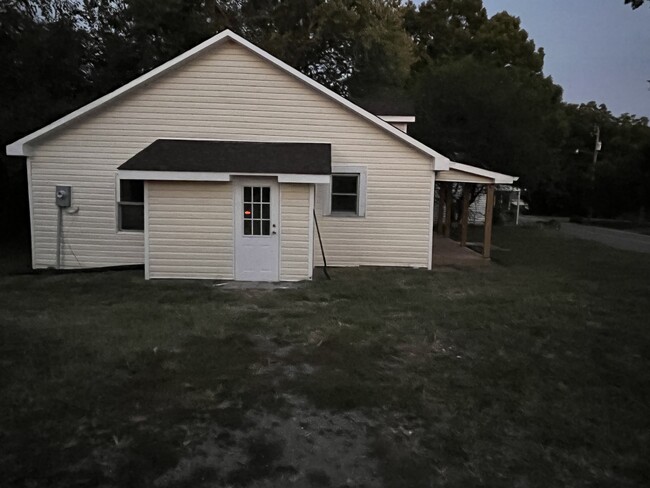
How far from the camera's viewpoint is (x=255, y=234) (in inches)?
434

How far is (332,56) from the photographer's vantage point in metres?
27.0

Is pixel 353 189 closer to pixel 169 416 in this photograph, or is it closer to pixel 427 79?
pixel 169 416

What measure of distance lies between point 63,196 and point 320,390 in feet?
29.5

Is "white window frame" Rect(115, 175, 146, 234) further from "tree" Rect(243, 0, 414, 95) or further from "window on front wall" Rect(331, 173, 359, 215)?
"tree" Rect(243, 0, 414, 95)

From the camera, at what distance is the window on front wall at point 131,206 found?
40.1 feet

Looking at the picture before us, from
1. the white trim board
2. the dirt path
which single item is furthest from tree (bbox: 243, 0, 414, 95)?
the white trim board

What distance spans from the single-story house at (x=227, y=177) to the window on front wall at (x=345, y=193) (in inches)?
0.9

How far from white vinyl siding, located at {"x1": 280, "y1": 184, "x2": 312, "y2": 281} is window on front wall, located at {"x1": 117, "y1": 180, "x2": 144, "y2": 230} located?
3.49 metres

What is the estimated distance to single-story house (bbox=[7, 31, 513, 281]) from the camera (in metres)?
10.9

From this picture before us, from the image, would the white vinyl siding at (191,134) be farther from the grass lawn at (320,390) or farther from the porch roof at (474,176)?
the grass lawn at (320,390)

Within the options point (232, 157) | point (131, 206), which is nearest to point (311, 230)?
point (232, 157)

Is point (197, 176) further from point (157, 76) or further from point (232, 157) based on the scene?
point (157, 76)

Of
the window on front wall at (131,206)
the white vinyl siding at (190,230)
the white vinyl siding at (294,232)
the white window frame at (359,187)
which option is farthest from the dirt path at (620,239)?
the window on front wall at (131,206)

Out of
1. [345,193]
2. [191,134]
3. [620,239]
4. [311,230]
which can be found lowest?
[620,239]
